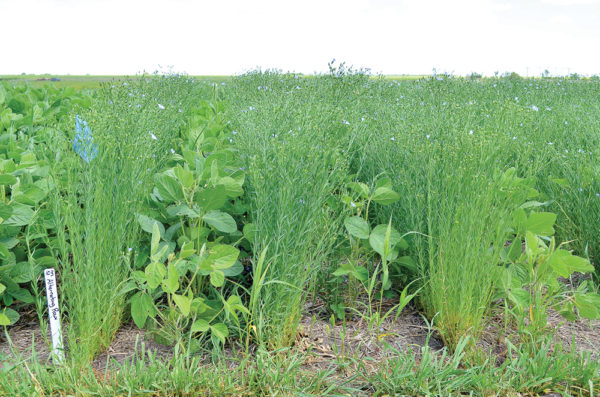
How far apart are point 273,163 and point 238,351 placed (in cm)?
85

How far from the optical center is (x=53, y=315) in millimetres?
1991

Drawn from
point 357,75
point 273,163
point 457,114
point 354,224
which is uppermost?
point 357,75

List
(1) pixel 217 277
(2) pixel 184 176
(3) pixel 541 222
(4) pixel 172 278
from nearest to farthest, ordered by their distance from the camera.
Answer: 1. (4) pixel 172 278
2. (1) pixel 217 277
3. (2) pixel 184 176
4. (3) pixel 541 222

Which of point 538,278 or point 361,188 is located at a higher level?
point 361,188

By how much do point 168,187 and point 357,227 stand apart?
0.90 m

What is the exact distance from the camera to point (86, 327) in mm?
1999

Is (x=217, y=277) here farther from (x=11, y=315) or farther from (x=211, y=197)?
(x=11, y=315)

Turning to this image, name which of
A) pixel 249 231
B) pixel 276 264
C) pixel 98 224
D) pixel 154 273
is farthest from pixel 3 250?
pixel 276 264

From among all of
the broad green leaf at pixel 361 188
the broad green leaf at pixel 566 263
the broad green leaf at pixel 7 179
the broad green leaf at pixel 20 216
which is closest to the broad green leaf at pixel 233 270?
the broad green leaf at pixel 361 188

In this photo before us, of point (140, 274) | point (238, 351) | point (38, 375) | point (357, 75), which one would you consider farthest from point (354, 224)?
point (357, 75)

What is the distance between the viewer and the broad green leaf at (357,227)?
231cm

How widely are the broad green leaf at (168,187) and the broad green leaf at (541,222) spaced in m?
1.71

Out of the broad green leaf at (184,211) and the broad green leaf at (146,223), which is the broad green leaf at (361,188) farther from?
the broad green leaf at (146,223)

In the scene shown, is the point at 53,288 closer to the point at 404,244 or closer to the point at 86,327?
the point at 86,327
